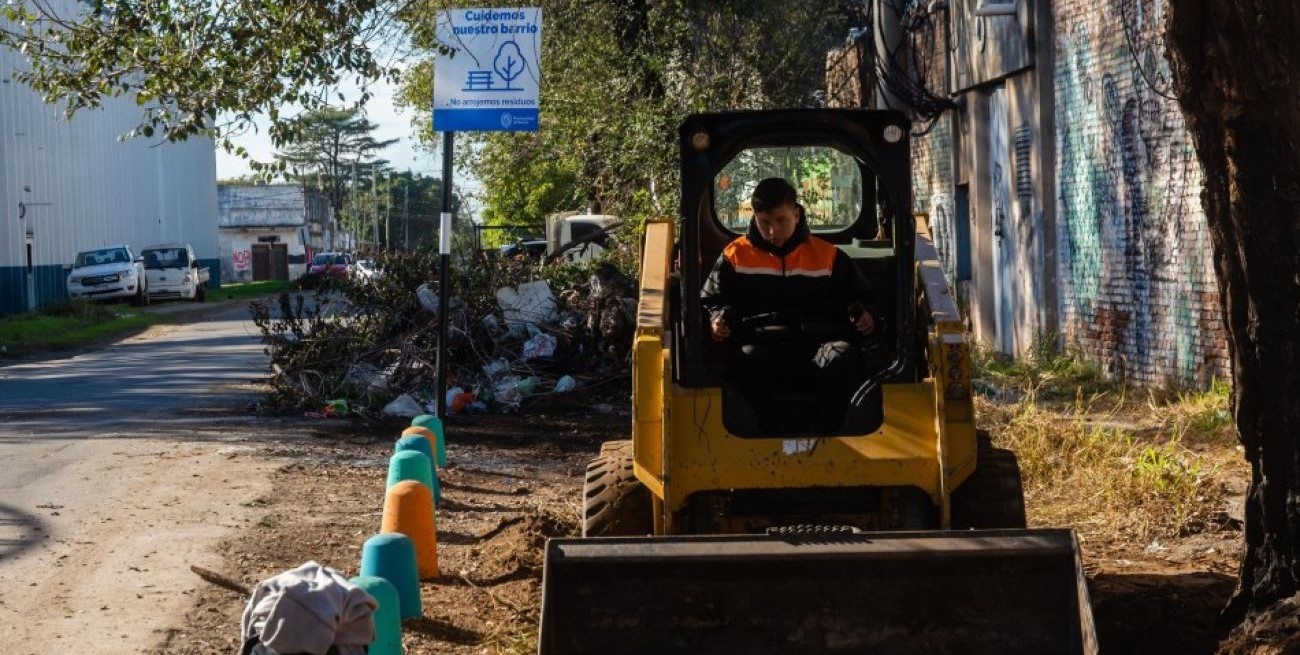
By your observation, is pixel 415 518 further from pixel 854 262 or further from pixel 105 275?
pixel 105 275

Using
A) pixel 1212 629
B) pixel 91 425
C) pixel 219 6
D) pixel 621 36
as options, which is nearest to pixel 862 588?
pixel 1212 629

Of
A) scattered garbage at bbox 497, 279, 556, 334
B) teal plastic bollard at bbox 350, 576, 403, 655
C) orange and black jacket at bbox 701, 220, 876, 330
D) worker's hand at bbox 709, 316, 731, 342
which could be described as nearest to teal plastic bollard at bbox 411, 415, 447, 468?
scattered garbage at bbox 497, 279, 556, 334

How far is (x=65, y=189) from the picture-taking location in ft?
152

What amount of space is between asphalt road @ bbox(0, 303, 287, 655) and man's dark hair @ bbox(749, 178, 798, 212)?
2930mm

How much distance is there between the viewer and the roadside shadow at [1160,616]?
21.1ft

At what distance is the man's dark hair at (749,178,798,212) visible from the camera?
6.86 meters

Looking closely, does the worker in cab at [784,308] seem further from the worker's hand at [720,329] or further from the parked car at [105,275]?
the parked car at [105,275]

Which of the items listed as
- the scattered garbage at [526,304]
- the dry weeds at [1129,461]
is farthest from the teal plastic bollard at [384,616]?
the scattered garbage at [526,304]

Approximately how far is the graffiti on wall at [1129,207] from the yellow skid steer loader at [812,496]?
20.7ft

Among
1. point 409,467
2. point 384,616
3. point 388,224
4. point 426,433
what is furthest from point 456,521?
point 388,224

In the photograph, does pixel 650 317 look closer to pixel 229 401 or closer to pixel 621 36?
pixel 229 401

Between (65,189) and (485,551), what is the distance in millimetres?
40322

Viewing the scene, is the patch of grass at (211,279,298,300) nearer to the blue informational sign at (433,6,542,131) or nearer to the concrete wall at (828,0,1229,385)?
the concrete wall at (828,0,1229,385)

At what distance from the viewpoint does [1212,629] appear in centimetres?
643
